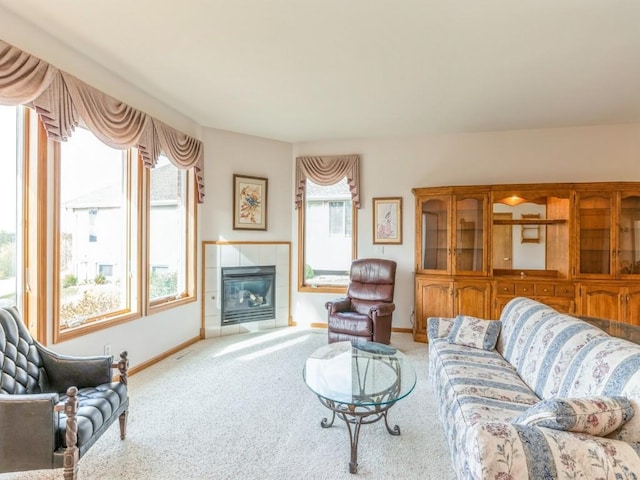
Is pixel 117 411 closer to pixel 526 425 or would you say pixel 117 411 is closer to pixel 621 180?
pixel 526 425

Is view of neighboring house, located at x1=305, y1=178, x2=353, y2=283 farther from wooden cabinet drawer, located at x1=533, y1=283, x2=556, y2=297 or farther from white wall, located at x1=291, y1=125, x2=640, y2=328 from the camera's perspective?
wooden cabinet drawer, located at x1=533, y1=283, x2=556, y2=297

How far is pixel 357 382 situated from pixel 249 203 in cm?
314

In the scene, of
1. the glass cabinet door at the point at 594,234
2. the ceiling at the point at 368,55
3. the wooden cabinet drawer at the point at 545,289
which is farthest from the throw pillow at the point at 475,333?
the ceiling at the point at 368,55

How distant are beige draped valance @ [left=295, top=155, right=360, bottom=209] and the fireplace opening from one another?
142 cm

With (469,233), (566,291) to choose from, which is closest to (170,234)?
(469,233)

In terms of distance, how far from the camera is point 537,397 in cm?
194

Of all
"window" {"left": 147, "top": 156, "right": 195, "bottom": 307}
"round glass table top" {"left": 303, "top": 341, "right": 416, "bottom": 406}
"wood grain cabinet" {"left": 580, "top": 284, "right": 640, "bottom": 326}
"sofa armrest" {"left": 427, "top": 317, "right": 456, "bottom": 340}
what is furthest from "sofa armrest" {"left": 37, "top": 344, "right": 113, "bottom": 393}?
"wood grain cabinet" {"left": 580, "top": 284, "right": 640, "bottom": 326}

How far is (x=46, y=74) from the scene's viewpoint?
2.26 meters

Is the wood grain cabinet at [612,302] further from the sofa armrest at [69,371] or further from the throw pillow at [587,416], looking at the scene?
the sofa armrest at [69,371]

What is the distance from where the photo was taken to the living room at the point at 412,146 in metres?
2.64

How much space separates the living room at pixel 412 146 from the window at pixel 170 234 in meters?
0.19

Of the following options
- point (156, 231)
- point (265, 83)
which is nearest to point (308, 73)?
point (265, 83)

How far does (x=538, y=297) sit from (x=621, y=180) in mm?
1906

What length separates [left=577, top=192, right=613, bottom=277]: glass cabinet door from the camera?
153 inches
